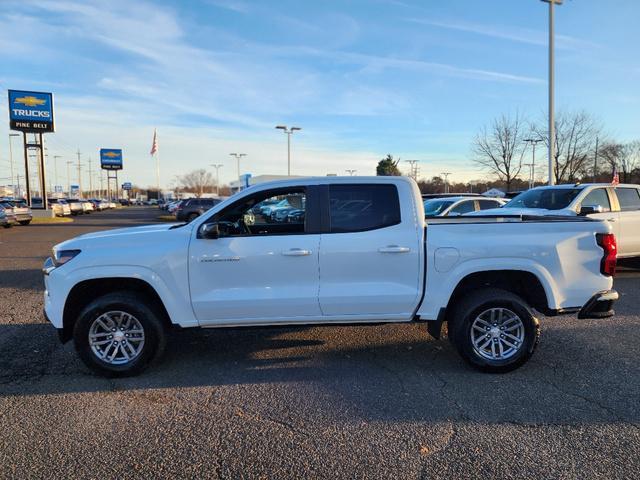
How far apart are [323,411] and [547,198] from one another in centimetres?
803

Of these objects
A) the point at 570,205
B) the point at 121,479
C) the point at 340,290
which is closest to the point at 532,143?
the point at 570,205

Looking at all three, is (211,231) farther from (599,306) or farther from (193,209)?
(193,209)

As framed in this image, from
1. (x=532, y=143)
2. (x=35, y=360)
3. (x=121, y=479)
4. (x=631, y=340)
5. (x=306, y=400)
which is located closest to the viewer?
(x=121, y=479)

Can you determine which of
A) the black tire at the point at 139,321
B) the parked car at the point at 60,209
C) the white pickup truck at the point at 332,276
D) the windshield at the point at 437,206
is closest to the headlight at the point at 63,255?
the white pickup truck at the point at 332,276

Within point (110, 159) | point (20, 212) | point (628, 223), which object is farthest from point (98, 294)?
point (110, 159)

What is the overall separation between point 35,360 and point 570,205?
9.18 meters

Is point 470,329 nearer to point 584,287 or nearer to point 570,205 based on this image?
point 584,287

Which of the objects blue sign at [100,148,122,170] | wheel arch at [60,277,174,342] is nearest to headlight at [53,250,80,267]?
wheel arch at [60,277,174,342]

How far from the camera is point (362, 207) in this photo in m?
4.67

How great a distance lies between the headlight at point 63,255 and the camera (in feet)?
14.8

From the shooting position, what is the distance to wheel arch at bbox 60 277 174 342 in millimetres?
4547

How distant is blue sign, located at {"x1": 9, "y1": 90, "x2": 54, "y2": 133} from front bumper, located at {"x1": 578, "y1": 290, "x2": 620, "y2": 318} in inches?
1521

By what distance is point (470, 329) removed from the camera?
→ 455 cm

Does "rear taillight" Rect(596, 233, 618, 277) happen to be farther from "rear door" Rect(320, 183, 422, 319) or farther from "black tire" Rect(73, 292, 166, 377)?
"black tire" Rect(73, 292, 166, 377)
